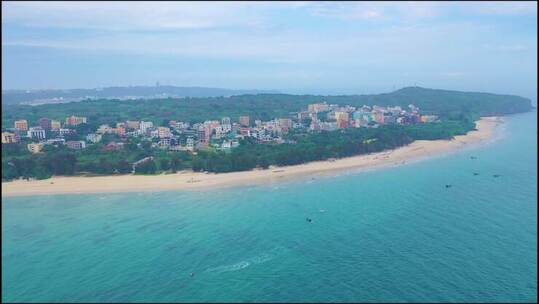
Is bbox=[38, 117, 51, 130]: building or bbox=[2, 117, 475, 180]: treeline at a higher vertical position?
bbox=[38, 117, 51, 130]: building

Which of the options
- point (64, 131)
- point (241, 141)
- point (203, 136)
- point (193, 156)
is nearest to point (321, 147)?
point (241, 141)

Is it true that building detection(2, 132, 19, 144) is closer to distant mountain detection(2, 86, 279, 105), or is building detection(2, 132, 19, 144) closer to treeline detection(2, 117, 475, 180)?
treeline detection(2, 117, 475, 180)

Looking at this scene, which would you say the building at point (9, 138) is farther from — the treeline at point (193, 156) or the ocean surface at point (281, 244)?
the ocean surface at point (281, 244)

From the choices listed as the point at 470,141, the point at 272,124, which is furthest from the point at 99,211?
the point at 470,141

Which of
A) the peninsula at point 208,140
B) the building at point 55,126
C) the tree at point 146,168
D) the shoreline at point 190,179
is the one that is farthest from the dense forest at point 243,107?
the shoreline at point 190,179

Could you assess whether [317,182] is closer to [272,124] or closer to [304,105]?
[272,124]

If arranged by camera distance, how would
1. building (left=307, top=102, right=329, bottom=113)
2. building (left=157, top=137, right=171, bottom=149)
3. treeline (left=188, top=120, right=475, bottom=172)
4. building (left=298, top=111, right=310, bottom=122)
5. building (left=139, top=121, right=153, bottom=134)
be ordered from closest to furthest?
treeline (left=188, top=120, right=475, bottom=172) < building (left=157, top=137, right=171, bottom=149) < building (left=139, top=121, right=153, bottom=134) < building (left=298, top=111, right=310, bottom=122) < building (left=307, top=102, right=329, bottom=113)

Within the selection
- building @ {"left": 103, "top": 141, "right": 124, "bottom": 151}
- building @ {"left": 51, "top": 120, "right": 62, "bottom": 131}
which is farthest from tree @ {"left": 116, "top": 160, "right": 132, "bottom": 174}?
building @ {"left": 51, "top": 120, "right": 62, "bottom": 131}
